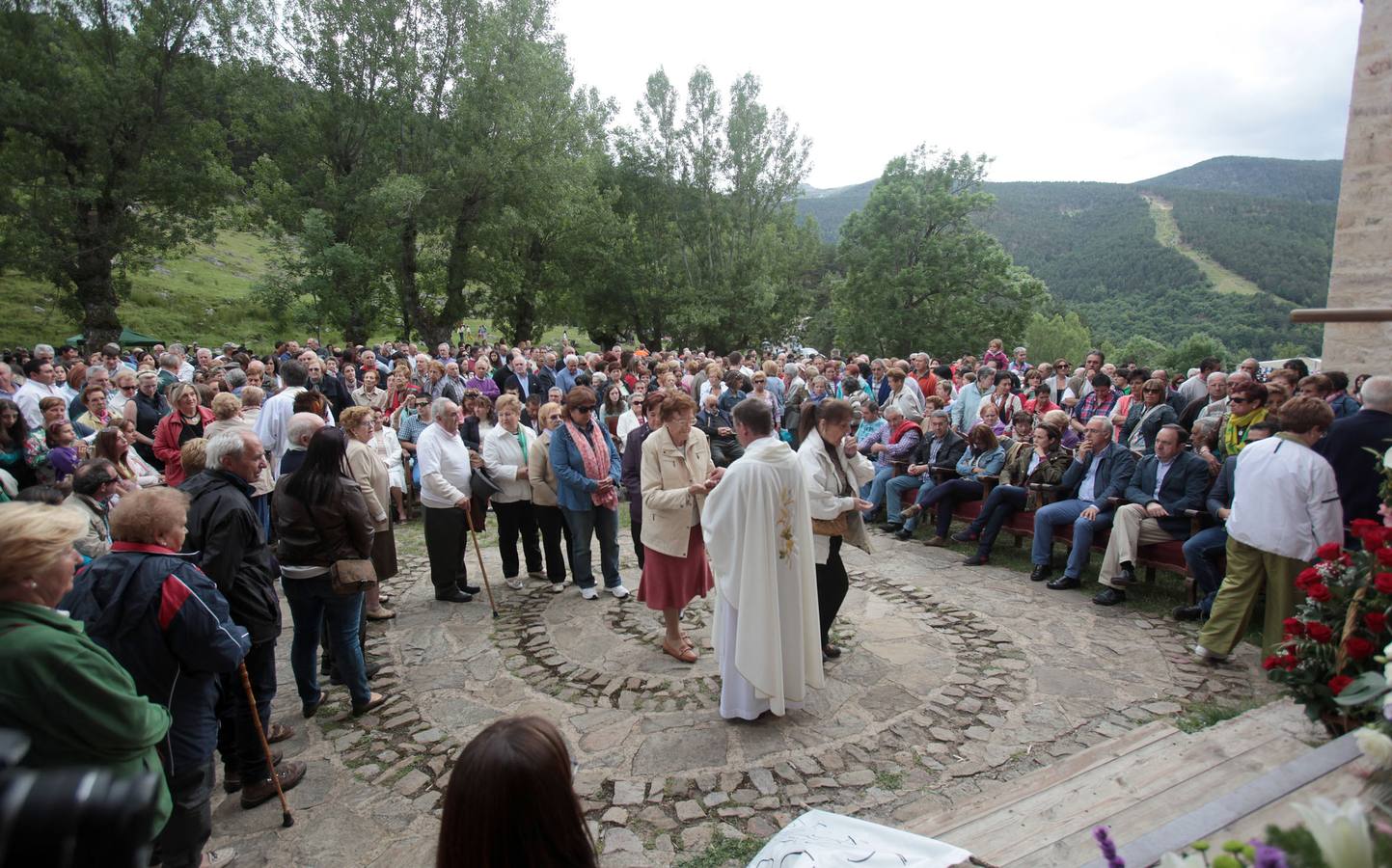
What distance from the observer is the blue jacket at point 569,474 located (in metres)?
6.15

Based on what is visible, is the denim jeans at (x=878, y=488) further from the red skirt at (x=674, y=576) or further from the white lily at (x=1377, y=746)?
the white lily at (x=1377, y=746)

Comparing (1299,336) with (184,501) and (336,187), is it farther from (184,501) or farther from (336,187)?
(184,501)

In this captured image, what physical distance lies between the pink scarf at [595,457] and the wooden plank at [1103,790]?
3.93 m

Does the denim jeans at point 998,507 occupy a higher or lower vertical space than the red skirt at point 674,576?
lower

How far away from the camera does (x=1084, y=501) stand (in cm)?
698

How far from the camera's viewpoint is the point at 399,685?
5.01 meters

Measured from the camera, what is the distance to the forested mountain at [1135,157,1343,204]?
322ft

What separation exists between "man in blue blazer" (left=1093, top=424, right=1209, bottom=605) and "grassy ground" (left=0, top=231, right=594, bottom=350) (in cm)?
2193

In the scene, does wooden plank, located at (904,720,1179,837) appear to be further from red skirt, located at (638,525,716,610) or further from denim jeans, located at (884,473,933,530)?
denim jeans, located at (884,473,933,530)

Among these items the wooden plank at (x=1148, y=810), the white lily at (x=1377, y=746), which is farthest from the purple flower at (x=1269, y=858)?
the wooden plank at (x=1148, y=810)

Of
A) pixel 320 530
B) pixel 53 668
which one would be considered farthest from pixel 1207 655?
pixel 53 668

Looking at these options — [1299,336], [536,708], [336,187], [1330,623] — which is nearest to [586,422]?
[536,708]

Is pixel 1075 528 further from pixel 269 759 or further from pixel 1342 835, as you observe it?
pixel 269 759

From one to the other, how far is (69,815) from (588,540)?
576 cm
